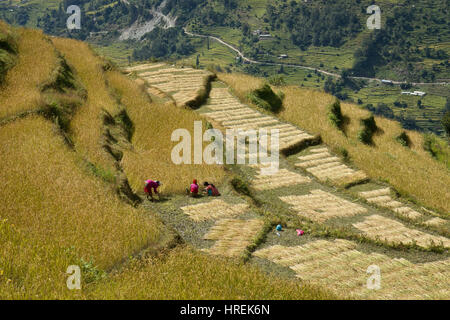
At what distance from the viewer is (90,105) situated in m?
19.6

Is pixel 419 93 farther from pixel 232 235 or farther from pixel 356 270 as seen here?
pixel 232 235

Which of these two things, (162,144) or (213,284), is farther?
(162,144)

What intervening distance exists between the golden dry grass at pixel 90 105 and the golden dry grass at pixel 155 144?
1024mm

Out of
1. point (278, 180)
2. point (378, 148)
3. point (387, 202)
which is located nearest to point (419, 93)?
point (378, 148)

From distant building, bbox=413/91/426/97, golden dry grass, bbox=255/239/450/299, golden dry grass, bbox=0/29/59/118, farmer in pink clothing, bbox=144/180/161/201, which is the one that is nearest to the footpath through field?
golden dry grass, bbox=255/239/450/299

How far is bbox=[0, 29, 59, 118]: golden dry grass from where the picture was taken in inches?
635

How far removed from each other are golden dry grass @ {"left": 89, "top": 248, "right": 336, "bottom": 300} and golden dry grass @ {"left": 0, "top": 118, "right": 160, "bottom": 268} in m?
0.87

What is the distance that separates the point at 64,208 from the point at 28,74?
12.2m

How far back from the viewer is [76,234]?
8.98 meters

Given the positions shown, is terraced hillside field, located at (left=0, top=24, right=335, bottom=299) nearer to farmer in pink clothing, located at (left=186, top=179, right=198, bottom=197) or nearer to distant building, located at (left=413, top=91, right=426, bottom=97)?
farmer in pink clothing, located at (left=186, top=179, right=198, bottom=197)

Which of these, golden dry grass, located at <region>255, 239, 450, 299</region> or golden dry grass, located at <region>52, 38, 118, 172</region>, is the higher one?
golden dry grass, located at <region>52, 38, 118, 172</region>

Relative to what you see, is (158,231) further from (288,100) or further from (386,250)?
(288,100)

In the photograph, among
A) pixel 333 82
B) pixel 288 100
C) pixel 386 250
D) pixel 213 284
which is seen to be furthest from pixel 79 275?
pixel 333 82

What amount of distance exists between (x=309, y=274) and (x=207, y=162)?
886cm
